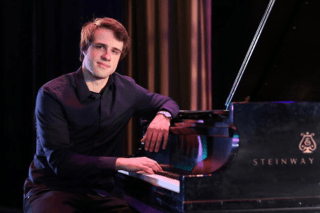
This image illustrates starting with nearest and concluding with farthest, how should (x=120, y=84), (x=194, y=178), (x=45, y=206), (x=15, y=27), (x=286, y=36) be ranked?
1. (x=194, y=178)
2. (x=45, y=206)
3. (x=286, y=36)
4. (x=120, y=84)
5. (x=15, y=27)

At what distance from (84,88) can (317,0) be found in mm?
1269

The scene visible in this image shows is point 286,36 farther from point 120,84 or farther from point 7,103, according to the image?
point 7,103

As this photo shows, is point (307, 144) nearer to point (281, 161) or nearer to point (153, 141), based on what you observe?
point (281, 161)

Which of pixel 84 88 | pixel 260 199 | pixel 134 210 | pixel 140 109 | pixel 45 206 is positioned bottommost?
pixel 134 210

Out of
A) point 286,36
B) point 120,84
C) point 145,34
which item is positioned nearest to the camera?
point 286,36

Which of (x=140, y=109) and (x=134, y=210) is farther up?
(x=140, y=109)

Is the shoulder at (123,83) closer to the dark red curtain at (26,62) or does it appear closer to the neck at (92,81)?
the neck at (92,81)

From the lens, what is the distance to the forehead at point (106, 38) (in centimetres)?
212

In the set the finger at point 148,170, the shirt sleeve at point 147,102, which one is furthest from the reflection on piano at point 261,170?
the shirt sleeve at point 147,102

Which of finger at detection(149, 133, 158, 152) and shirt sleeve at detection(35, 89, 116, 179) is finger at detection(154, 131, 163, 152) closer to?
finger at detection(149, 133, 158, 152)

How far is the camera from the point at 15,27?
4.34 m

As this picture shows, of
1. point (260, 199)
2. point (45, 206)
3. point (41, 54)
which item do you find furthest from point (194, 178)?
point (41, 54)

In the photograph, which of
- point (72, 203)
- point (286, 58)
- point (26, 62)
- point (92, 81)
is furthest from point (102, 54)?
point (26, 62)

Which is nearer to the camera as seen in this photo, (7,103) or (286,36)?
(286,36)
